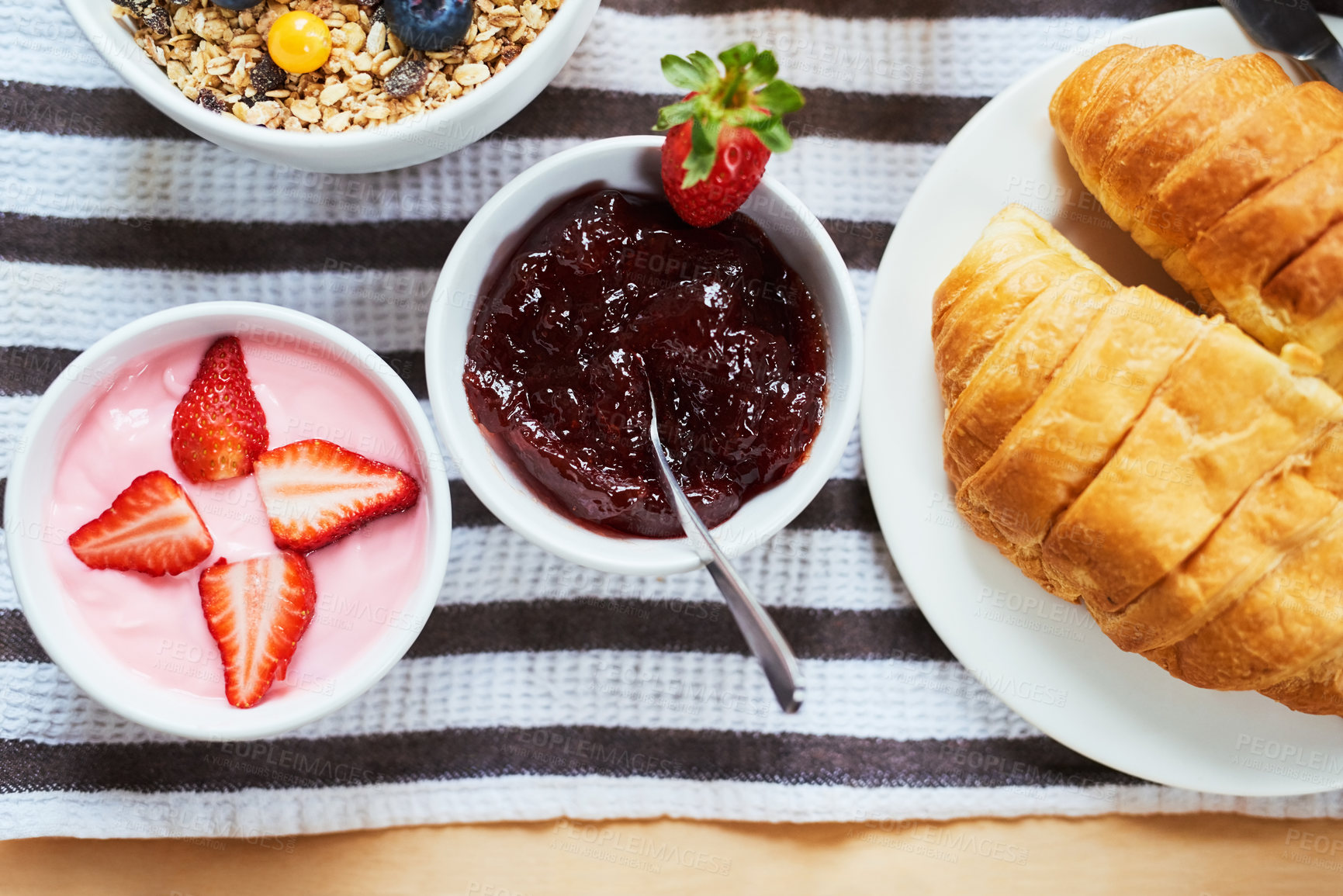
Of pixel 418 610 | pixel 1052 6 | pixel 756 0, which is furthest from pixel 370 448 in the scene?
pixel 1052 6

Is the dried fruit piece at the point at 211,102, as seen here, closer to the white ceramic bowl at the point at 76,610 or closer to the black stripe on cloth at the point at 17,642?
the white ceramic bowl at the point at 76,610

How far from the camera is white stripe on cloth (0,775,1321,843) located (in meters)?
1.47

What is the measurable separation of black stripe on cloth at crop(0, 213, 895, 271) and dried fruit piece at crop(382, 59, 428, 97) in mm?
277

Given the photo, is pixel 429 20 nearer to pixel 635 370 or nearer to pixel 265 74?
pixel 265 74

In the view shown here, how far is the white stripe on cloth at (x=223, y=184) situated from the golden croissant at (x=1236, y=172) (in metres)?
0.79

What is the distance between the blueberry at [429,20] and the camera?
114 centimetres

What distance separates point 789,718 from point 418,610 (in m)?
0.62

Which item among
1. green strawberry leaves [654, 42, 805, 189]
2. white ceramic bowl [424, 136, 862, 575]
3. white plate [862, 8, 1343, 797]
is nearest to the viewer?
green strawberry leaves [654, 42, 805, 189]

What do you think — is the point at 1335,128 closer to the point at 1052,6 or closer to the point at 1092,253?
the point at 1092,253

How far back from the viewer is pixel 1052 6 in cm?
149

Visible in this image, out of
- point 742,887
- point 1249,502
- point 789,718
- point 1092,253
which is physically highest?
point 1092,253

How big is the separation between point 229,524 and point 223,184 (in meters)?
0.54

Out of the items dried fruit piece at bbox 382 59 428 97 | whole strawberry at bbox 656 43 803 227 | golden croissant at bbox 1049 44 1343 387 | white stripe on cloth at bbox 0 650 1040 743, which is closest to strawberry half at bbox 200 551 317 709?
white stripe on cloth at bbox 0 650 1040 743

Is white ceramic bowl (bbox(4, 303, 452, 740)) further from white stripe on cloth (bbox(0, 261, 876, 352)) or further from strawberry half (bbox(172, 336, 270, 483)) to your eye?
white stripe on cloth (bbox(0, 261, 876, 352))
